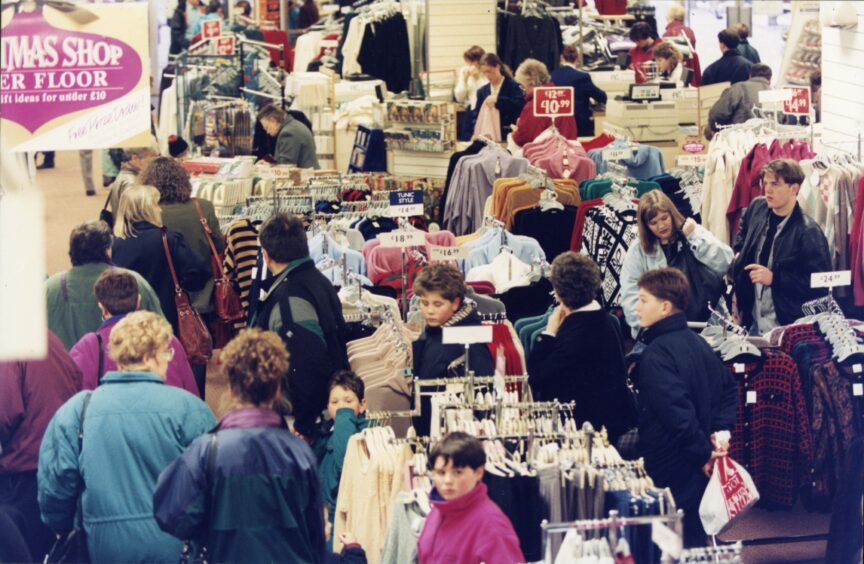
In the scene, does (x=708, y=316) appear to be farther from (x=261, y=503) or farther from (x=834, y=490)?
(x=261, y=503)

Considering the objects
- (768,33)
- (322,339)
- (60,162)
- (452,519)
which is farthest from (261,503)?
(768,33)

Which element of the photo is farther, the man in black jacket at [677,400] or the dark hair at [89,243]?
the dark hair at [89,243]

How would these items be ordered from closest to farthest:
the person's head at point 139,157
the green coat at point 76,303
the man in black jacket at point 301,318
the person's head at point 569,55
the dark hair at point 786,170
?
the man in black jacket at point 301,318 → the green coat at point 76,303 → the dark hair at point 786,170 → the person's head at point 139,157 → the person's head at point 569,55

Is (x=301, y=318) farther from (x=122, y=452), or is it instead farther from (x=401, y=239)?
(x=122, y=452)

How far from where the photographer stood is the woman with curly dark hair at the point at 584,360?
585 cm

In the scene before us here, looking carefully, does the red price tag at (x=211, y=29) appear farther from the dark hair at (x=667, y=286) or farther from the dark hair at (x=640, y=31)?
the dark hair at (x=667, y=286)

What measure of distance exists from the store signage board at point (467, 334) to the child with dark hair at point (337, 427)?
491 millimetres

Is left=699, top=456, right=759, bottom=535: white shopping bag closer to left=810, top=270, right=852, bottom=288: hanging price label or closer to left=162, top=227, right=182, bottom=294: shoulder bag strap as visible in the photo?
left=810, top=270, right=852, bottom=288: hanging price label

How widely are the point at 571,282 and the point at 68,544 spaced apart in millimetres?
2214

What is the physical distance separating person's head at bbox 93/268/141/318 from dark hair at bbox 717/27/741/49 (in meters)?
8.77

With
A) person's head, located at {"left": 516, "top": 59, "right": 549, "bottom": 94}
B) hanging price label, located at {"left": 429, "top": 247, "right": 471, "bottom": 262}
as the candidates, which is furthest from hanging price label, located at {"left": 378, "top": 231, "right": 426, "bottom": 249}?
person's head, located at {"left": 516, "top": 59, "right": 549, "bottom": 94}

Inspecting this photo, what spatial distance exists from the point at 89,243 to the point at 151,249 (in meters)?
0.76

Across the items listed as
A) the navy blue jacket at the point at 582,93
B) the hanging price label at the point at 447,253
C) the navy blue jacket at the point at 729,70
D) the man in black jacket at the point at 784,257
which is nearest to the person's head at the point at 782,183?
the man in black jacket at the point at 784,257

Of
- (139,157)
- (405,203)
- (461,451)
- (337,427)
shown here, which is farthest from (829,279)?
(139,157)
